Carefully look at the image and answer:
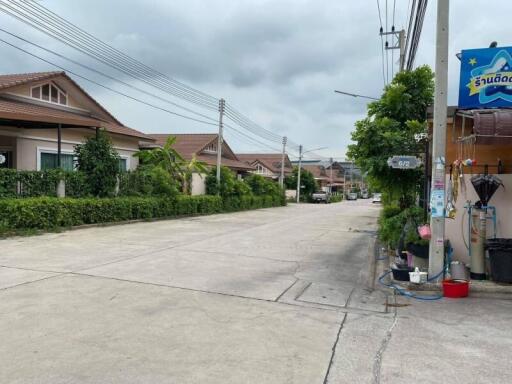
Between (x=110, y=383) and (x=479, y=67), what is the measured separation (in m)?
7.67

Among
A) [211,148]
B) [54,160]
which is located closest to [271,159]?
[211,148]

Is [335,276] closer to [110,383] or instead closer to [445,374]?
[445,374]

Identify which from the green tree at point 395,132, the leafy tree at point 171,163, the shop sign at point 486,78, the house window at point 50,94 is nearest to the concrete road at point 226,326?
the green tree at point 395,132

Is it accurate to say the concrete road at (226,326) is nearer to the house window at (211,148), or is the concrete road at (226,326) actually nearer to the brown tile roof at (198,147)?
the brown tile roof at (198,147)

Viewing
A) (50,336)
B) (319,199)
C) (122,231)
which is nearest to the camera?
(50,336)

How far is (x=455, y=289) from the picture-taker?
702 cm

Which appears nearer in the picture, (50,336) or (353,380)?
(353,380)

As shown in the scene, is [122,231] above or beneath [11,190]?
beneath

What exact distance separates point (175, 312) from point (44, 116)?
41.5 ft

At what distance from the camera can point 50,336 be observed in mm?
4875

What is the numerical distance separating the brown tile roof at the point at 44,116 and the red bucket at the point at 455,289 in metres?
14.0

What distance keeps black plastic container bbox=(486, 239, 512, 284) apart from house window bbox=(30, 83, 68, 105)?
19.0 meters

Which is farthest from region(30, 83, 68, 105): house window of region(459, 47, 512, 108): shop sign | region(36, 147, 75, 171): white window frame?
region(459, 47, 512, 108): shop sign

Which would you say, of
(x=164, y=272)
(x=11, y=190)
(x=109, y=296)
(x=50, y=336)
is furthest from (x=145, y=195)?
(x=50, y=336)
